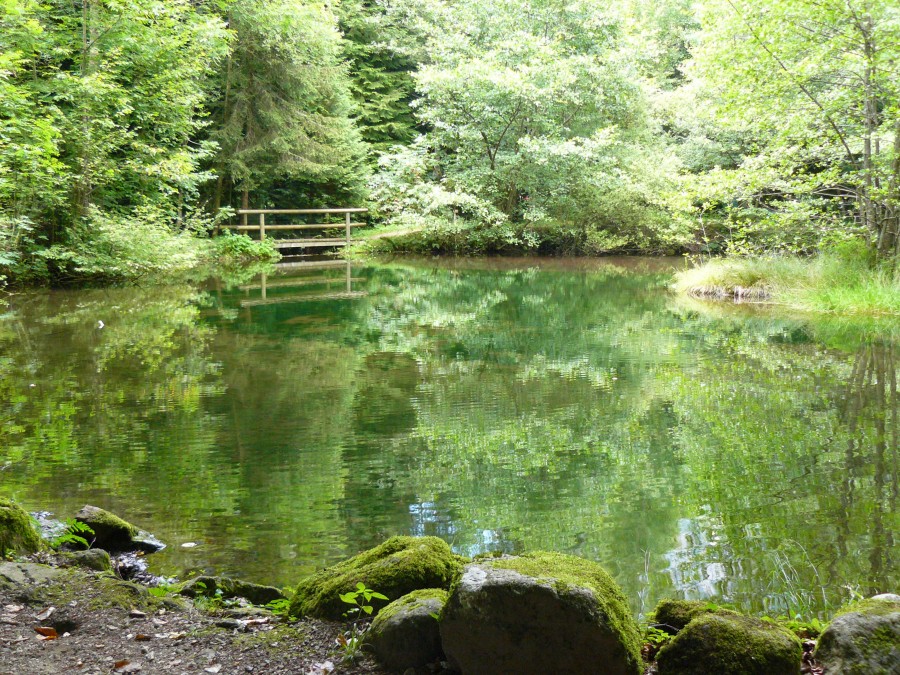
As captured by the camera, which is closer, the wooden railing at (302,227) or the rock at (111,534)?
the rock at (111,534)

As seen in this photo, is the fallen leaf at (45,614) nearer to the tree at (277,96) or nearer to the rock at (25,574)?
the rock at (25,574)

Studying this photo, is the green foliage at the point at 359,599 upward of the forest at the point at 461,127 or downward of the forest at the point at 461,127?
downward

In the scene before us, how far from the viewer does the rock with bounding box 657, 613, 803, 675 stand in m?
2.36

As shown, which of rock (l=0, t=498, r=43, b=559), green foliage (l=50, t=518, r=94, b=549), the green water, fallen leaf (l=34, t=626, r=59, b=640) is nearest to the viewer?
fallen leaf (l=34, t=626, r=59, b=640)

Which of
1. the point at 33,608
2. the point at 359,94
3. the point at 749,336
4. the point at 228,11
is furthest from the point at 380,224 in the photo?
the point at 33,608

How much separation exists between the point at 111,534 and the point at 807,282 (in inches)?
495

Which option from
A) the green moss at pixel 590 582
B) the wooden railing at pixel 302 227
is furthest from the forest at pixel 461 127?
the green moss at pixel 590 582

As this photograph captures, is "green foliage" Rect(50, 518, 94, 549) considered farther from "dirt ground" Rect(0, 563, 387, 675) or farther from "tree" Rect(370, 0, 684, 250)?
"tree" Rect(370, 0, 684, 250)

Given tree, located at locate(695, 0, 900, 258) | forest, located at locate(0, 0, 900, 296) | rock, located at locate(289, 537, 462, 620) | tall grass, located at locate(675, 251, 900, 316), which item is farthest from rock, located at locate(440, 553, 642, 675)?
tall grass, located at locate(675, 251, 900, 316)

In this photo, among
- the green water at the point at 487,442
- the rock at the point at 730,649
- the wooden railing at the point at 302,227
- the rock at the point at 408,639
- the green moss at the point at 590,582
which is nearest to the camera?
the rock at the point at 730,649

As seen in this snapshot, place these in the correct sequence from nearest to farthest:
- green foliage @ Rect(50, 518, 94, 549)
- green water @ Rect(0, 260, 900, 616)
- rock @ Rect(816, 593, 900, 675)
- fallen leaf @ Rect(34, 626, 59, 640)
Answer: rock @ Rect(816, 593, 900, 675)
fallen leaf @ Rect(34, 626, 59, 640)
green foliage @ Rect(50, 518, 94, 549)
green water @ Rect(0, 260, 900, 616)

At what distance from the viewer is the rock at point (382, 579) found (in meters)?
3.06

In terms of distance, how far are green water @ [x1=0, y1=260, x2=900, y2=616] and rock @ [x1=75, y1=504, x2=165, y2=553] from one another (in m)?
0.15

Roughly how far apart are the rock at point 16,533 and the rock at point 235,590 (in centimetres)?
85
